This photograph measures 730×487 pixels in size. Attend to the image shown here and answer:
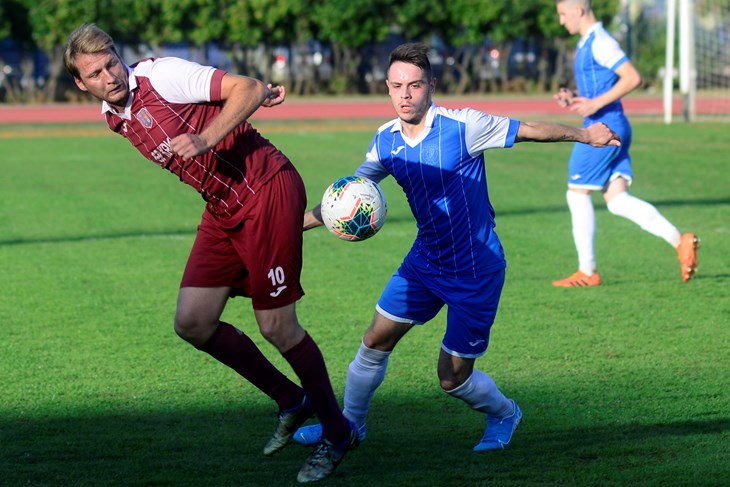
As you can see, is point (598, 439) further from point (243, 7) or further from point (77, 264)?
point (243, 7)

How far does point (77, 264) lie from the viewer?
33.8 feet

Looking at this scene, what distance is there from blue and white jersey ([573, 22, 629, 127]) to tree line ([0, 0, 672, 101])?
1306 inches

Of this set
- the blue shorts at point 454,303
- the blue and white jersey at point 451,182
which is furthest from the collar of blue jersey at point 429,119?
the blue shorts at point 454,303

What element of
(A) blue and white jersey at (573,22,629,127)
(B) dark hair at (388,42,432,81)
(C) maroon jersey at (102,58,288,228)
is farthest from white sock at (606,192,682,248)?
(C) maroon jersey at (102,58,288,228)

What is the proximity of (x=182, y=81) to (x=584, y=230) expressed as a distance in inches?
200

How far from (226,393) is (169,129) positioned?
6.01 feet

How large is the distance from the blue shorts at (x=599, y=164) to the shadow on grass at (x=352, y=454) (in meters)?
3.72

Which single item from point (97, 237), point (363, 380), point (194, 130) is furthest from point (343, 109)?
point (194, 130)

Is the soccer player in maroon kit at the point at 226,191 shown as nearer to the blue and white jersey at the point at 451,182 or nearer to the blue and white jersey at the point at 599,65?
the blue and white jersey at the point at 451,182

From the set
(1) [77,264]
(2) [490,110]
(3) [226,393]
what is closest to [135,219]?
(1) [77,264]

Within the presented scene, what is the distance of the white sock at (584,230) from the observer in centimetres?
912

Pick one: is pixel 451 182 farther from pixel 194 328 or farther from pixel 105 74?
pixel 105 74

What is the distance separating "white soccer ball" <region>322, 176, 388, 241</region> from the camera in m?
5.01

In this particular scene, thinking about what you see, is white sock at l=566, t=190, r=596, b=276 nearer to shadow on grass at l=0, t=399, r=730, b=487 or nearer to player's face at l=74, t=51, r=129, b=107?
shadow on grass at l=0, t=399, r=730, b=487
